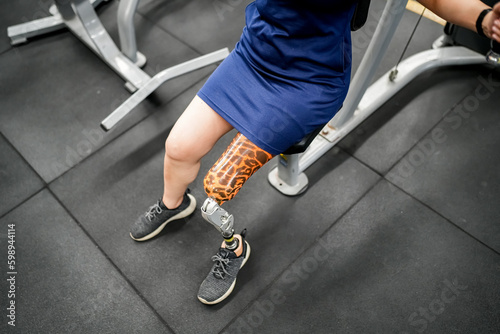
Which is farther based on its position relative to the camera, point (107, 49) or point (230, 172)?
point (107, 49)

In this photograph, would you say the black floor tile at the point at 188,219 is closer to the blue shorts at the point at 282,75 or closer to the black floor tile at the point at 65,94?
the black floor tile at the point at 65,94

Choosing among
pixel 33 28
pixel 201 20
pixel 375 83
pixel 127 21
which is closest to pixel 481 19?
pixel 375 83

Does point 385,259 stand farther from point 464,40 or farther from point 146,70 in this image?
point 146,70

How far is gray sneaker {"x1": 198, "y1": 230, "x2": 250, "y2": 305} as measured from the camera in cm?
154

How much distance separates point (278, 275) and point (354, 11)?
3.31 feet

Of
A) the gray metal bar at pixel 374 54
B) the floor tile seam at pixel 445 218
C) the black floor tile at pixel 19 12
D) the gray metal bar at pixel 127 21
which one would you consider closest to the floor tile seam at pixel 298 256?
the floor tile seam at pixel 445 218

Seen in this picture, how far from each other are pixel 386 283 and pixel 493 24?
1.00 m

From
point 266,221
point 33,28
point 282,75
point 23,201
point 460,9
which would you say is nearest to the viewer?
point 460,9

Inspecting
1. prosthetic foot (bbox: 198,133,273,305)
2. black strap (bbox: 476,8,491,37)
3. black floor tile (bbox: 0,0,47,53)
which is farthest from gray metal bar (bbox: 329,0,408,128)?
black floor tile (bbox: 0,0,47,53)

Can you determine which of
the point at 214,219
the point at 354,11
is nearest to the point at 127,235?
the point at 214,219

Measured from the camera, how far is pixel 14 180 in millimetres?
1936

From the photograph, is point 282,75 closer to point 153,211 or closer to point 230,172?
point 230,172

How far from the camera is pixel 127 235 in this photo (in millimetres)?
1753

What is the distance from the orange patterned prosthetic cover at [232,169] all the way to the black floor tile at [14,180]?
1137mm
